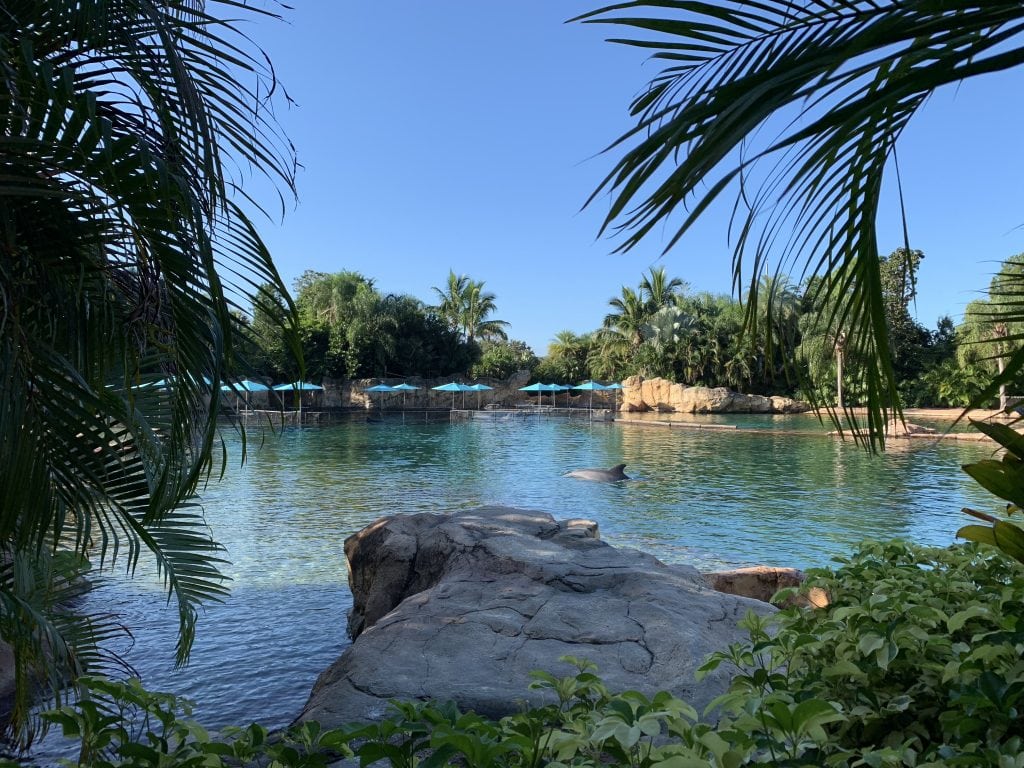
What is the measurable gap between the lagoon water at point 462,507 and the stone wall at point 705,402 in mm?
12594

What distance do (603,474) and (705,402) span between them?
2359 centimetres

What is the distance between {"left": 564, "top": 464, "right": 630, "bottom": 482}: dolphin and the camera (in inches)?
625

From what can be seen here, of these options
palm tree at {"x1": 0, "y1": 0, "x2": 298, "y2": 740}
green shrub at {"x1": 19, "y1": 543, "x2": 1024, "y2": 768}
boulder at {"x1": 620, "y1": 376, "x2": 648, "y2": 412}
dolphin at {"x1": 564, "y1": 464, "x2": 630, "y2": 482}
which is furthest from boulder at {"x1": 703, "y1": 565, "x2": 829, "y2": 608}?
boulder at {"x1": 620, "y1": 376, "x2": 648, "y2": 412}

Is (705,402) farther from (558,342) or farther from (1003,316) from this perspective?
(1003,316)

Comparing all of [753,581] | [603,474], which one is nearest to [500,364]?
[603,474]

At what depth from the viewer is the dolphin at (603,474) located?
15869 mm

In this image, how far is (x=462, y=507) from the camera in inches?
501

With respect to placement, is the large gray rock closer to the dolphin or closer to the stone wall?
the dolphin

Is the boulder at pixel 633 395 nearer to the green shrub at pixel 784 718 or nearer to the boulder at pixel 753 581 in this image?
the boulder at pixel 753 581

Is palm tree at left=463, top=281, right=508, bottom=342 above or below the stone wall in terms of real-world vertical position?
above

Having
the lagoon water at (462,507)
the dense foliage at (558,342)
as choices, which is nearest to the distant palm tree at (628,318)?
the dense foliage at (558,342)

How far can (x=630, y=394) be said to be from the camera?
4134 centimetres

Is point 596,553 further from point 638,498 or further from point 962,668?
point 638,498

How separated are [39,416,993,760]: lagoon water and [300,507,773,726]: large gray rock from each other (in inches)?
38.1
